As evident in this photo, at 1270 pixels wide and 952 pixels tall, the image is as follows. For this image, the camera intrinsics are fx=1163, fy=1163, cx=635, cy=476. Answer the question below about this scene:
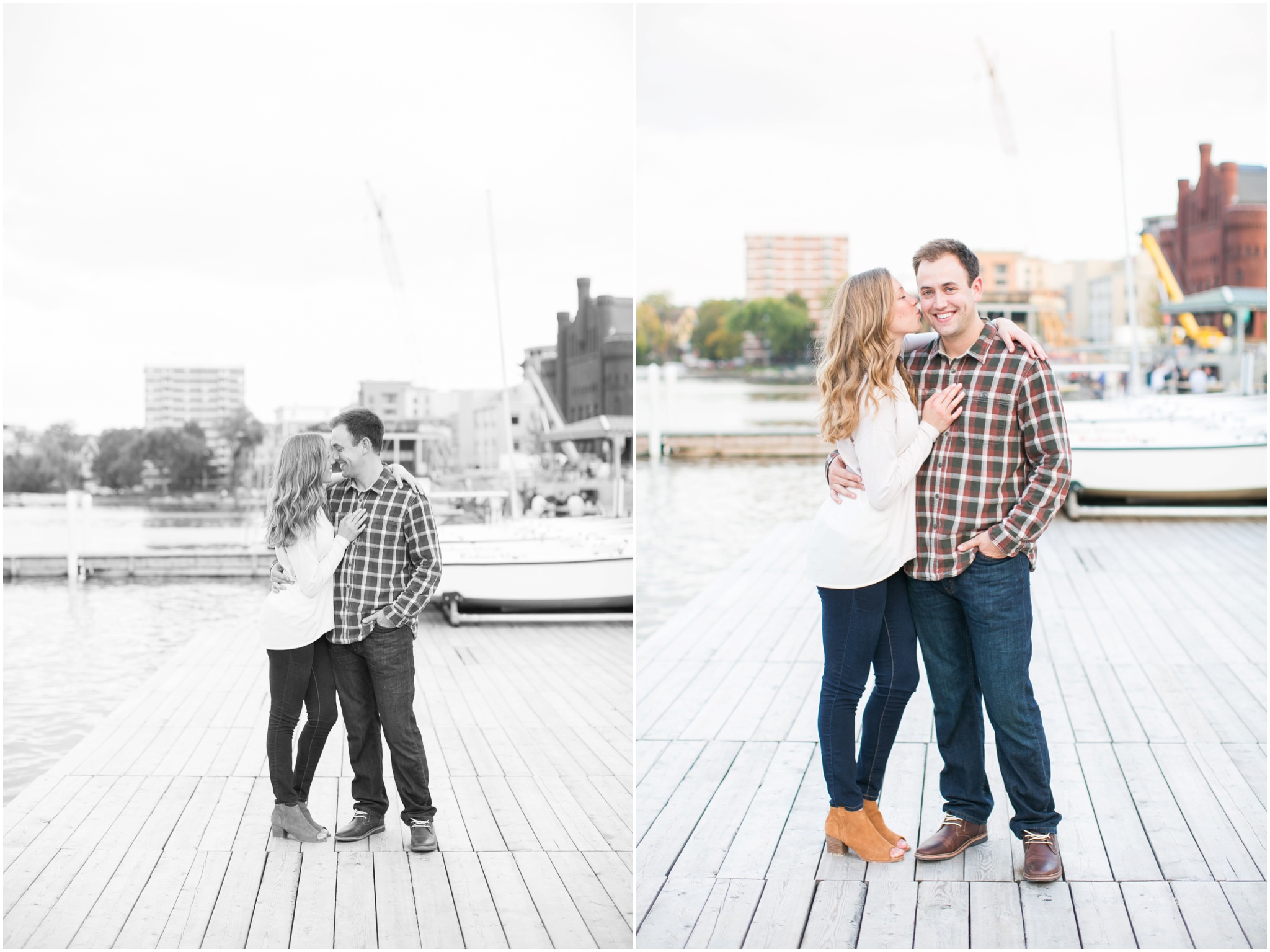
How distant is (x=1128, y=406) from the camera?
10719mm

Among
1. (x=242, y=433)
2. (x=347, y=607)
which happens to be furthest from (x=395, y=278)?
(x=347, y=607)

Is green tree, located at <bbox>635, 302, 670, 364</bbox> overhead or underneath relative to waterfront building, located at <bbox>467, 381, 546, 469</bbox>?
overhead

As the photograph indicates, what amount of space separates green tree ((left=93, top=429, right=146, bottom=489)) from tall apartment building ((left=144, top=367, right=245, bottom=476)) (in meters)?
1.05

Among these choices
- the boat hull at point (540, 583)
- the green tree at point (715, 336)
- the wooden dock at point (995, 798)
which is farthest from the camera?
the green tree at point (715, 336)

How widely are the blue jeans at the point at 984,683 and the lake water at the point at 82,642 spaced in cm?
331

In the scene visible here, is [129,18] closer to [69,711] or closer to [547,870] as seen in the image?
[69,711]

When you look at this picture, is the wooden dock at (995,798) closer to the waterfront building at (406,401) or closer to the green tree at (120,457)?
the waterfront building at (406,401)

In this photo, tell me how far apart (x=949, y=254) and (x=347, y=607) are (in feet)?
4.86

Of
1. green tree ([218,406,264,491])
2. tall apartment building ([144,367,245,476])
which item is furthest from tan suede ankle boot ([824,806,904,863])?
tall apartment building ([144,367,245,476])

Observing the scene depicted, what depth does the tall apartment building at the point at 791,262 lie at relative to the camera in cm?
10556

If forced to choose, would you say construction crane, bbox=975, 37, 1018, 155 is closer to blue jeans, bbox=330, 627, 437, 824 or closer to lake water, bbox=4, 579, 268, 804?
lake water, bbox=4, 579, 268, 804

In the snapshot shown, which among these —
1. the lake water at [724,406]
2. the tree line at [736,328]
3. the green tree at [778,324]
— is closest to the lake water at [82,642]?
the lake water at [724,406]

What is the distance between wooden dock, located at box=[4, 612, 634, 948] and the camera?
2.27 m

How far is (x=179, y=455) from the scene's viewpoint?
84.8ft
